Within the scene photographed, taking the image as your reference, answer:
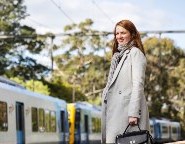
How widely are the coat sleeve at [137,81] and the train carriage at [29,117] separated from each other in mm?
12022

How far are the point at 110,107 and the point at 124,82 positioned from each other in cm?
24

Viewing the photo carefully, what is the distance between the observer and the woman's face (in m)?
5.69

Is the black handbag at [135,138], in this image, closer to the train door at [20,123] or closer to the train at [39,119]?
the train at [39,119]

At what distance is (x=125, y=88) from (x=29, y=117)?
15.7m

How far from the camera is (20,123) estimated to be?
20297 millimetres

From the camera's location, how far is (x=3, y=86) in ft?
58.1

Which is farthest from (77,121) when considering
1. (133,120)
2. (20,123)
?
(133,120)

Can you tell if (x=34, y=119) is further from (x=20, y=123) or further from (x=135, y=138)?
(x=135, y=138)

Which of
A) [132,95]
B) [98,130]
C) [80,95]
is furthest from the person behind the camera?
[80,95]

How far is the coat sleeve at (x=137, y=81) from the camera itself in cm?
541

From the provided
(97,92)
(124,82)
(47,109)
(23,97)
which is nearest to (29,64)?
(97,92)

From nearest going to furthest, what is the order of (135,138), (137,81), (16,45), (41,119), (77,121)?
(135,138) → (137,81) → (41,119) → (77,121) → (16,45)

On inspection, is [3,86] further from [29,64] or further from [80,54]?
[80,54]

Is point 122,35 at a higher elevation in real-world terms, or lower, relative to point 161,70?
lower
